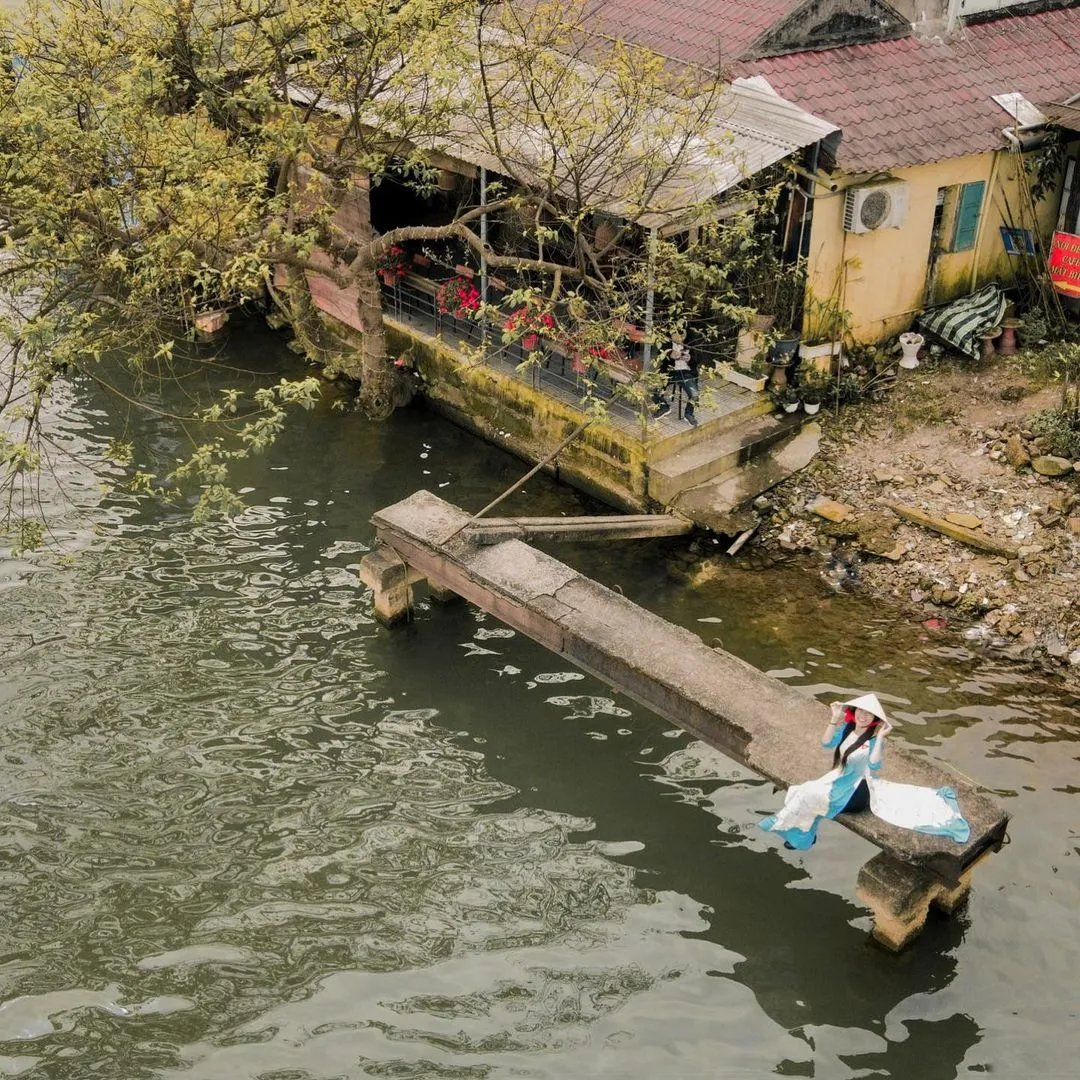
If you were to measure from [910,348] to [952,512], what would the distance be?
3.29 m

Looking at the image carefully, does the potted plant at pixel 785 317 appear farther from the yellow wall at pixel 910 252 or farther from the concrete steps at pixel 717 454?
the concrete steps at pixel 717 454

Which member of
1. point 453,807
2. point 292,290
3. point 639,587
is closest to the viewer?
point 453,807

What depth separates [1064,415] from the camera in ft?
49.4

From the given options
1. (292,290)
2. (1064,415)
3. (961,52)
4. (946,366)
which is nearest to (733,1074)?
(1064,415)

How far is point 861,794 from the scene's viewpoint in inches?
376

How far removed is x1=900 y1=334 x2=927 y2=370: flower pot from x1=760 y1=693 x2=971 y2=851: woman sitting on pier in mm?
8720

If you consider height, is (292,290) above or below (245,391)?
above

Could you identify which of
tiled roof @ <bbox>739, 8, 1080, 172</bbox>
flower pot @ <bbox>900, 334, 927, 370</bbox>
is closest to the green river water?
flower pot @ <bbox>900, 334, 927, 370</bbox>

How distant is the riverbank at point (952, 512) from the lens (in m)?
13.4

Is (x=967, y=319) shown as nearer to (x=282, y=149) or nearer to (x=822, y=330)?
(x=822, y=330)

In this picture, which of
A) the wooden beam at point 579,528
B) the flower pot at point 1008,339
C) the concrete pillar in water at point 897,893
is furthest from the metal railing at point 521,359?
the concrete pillar in water at point 897,893

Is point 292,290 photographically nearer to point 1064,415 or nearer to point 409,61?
point 409,61

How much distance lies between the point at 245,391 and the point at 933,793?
13.1m

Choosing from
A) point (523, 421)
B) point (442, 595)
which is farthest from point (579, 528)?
point (523, 421)
